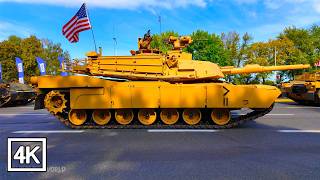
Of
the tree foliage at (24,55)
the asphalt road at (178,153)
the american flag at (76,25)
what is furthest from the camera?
the tree foliage at (24,55)

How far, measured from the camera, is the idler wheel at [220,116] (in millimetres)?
Result: 11664

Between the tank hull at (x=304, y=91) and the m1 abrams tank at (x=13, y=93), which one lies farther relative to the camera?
the m1 abrams tank at (x=13, y=93)

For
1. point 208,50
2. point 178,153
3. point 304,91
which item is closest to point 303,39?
point 208,50

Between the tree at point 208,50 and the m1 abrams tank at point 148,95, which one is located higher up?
the tree at point 208,50

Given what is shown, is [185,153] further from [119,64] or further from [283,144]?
[119,64]

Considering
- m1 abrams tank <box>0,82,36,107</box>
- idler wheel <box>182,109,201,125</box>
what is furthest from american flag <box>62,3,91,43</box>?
m1 abrams tank <box>0,82,36,107</box>

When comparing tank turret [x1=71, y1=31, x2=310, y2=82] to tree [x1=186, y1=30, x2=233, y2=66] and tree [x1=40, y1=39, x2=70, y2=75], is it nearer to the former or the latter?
tree [x1=186, y1=30, x2=233, y2=66]

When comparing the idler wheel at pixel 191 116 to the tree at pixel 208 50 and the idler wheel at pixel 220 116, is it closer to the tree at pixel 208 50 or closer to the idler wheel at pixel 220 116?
the idler wheel at pixel 220 116

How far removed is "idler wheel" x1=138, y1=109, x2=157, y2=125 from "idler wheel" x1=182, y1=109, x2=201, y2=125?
39.9 inches

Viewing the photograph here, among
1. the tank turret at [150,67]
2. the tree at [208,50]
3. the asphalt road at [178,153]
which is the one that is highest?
the tree at [208,50]

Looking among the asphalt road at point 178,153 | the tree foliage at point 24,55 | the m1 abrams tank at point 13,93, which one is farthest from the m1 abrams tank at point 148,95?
the tree foliage at point 24,55

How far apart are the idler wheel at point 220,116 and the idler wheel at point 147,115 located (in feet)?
6.51

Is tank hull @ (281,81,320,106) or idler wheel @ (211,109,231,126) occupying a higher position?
tank hull @ (281,81,320,106)

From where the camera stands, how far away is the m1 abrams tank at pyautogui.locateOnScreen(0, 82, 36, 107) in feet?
70.9
